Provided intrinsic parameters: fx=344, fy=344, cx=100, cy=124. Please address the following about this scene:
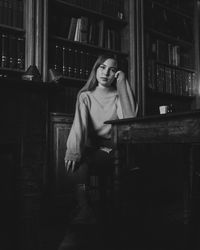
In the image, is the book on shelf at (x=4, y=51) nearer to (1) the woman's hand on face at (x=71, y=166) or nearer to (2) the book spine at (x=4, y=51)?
(2) the book spine at (x=4, y=51)

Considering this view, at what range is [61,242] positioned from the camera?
5.81ft

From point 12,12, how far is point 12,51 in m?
0.32

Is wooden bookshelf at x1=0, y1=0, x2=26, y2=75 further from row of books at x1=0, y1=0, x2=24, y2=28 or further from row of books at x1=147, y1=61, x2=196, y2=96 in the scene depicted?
row of books at x1=147, y1=61, x2=196, y2=96

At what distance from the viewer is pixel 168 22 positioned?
3.89 meters

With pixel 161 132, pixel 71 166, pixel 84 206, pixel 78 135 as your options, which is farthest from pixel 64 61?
pixel 161 132

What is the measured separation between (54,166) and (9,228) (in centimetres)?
158

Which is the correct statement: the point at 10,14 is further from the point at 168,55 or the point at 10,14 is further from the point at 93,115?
the point at 168,55

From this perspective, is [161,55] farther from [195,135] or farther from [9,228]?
[9,228]

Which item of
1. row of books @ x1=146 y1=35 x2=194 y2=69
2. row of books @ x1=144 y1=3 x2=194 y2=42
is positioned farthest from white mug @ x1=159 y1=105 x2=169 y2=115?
row of books @ x1=144 y1=3 x2=194 y2=42

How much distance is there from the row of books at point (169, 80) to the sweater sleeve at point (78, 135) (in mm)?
1433

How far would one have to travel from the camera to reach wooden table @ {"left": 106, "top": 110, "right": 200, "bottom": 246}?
1.51m

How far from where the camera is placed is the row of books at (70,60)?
2891 mm

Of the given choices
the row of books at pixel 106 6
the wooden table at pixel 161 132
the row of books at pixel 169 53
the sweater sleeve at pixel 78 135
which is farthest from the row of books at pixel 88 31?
the wooden table at pixel 161 132

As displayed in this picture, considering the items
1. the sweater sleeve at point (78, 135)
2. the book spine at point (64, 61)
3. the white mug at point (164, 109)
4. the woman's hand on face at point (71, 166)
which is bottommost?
the woman's hand on face at point (71, 166)
